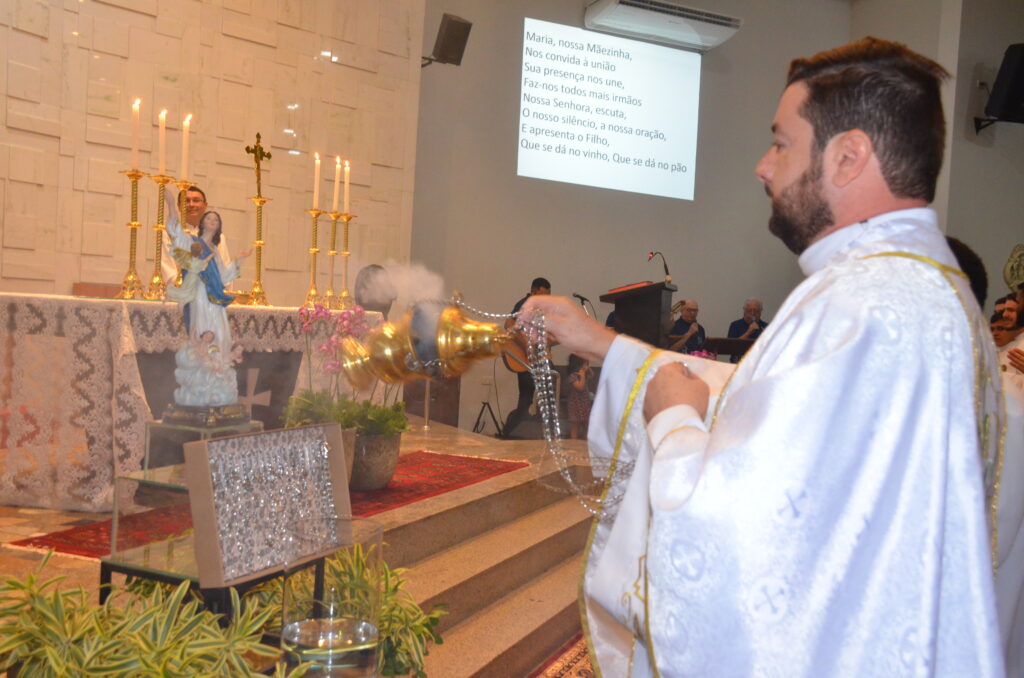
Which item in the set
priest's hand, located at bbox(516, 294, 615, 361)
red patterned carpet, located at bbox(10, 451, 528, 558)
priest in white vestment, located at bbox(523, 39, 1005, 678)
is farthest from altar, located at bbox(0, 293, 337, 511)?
priest in white vestment, located at bbox(523, 39, 1005, 678)

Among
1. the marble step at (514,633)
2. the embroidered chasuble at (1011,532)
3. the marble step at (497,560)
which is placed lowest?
the marble step at (514,633)

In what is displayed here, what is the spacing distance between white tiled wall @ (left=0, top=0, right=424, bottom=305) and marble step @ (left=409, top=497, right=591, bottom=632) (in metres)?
3.20

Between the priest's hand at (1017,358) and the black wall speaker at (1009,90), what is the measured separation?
6.90 m

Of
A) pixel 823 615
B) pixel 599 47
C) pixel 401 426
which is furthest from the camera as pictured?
pixel 599 47

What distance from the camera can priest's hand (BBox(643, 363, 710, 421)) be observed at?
1.48 metres

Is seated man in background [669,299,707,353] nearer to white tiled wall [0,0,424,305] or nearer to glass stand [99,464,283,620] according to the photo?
white tiled wall [0,0,424,305]

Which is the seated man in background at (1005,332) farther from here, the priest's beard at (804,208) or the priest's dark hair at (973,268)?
the priest's beard at (804,208)

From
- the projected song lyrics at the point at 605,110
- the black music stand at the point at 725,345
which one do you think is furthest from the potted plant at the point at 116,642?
the projected song lyrics at the point at 605,110

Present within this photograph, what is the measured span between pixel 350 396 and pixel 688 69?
21.9 feet

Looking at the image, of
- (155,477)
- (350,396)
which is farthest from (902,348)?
(350,396)

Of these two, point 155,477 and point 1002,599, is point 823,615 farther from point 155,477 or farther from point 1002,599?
point 155,477

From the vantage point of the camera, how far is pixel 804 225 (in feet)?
4.73

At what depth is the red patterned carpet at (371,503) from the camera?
1.76m

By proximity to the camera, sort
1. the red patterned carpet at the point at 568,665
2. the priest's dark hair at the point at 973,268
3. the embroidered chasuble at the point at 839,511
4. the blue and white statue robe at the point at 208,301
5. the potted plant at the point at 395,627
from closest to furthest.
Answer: the embroidered chasuble at the point at 839,511, the potted plant at the point at 395,627, the priest's dark hair at the point at 973,268, the blue and white statue robe at the point at 208,301, the red patterned carpet at the point at 568,665
